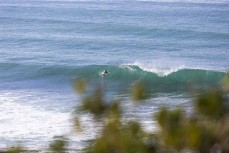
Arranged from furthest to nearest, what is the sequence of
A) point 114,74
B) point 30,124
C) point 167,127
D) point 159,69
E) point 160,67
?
point 160,67 < point 159,69 < point 114,74 < point 30,124 < point 167,127

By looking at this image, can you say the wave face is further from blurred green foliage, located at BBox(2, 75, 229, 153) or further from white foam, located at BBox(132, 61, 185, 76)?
blurred green foliage, located at BBox(2, 75, 229, 153)

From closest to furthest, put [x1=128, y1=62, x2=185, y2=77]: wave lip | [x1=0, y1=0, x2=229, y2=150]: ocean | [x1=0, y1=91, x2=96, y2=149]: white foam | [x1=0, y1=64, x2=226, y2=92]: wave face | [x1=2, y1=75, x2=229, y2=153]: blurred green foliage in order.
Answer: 1. [x1=2, y1=75, x2=229, y2=153]: blurred green foliage
2. [x1=0, y1=91, x2=96, y2=149]: white foam
3. [x1=0, y1=0, x2=229, y2=150]: ocean
4. [x1=0, y1=64, x2=226, y2=92]: wave face
5. [x1=128, y1=62, x2=185, y2=77]: wave lip

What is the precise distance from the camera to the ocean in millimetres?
17672

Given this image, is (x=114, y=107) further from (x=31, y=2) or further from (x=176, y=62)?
(x=31, y=2)

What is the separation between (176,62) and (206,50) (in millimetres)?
2805

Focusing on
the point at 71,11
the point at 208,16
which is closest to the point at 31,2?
the point at 71,11

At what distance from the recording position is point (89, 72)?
2705 centimetres

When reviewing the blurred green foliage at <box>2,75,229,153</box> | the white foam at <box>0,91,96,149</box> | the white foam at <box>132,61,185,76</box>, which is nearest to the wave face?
the white foam at <box>132,61,185,76</box>

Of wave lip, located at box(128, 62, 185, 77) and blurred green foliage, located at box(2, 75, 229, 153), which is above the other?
blurred green foliage, located at box(2, 75, 229, 153)

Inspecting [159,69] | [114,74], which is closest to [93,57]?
[114,74]

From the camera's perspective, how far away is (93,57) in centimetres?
3009

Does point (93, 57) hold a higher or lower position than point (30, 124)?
lower

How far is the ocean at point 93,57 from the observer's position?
696 inches

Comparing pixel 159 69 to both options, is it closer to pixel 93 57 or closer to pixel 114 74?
pixel 114 74
